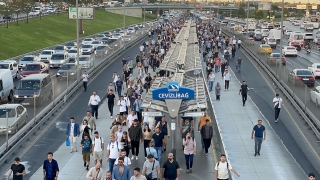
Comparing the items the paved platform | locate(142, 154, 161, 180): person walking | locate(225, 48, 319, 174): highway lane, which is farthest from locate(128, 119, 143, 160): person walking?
locate(225, 48, 319, 174): highway lane

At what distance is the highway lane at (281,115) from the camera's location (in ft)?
63.6

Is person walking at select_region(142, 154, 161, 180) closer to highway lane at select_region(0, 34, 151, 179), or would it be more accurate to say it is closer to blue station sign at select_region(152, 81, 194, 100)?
blue station sign at select_region(152, 81, 194, 100)

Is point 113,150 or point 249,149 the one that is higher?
point 113,150

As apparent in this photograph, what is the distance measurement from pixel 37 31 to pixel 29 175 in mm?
62598

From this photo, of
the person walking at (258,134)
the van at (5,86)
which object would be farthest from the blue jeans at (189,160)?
the van at (5,86)

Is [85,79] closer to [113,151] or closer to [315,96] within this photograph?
[315,96]

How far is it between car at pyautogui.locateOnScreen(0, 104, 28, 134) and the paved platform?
24.1ft

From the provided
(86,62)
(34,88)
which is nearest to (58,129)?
(34,88)

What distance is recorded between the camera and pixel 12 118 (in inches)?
787

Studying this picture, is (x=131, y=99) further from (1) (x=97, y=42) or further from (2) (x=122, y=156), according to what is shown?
(1) (x=97, y=42)

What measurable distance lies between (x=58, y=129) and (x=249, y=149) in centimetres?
791

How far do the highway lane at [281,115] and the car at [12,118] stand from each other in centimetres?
960

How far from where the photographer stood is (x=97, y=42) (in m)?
62.9

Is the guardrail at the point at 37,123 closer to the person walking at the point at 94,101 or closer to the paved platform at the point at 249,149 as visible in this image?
the person walking at the point at 94,101
